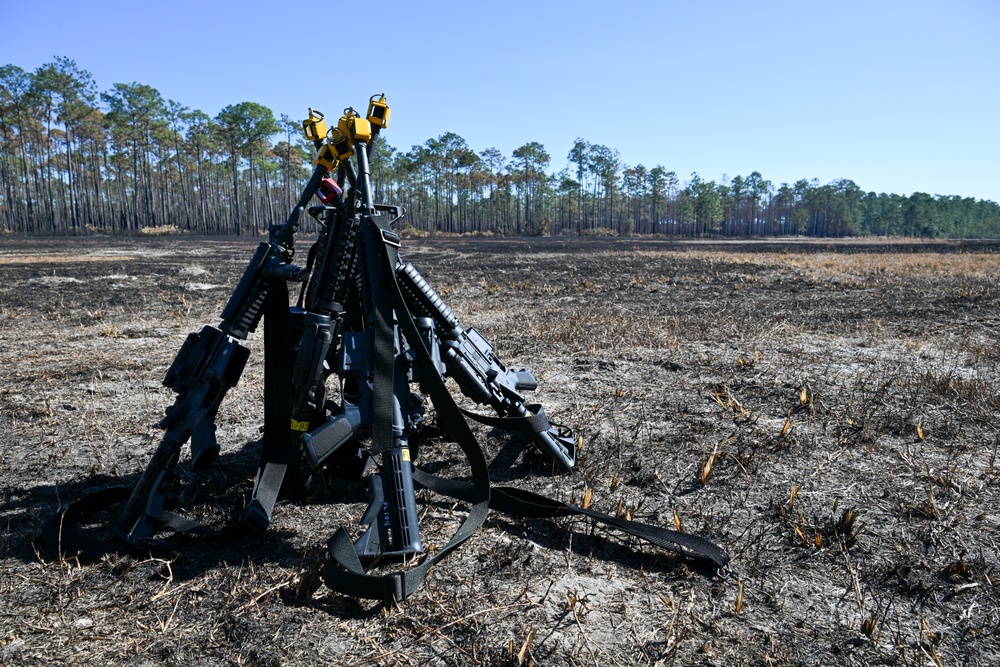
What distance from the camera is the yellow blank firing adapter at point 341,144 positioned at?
3.40 meters

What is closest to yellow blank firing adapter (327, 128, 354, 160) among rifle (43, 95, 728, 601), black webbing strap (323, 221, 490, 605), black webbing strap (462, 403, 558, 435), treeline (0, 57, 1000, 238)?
rifle (43, 95, 728, 601)

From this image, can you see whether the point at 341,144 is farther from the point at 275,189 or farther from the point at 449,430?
the point at 275,189

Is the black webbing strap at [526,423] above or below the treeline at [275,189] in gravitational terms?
below

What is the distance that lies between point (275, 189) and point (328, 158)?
307ft

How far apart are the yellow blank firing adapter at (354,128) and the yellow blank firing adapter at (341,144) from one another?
0.08 feet

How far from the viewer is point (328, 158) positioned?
137 inches

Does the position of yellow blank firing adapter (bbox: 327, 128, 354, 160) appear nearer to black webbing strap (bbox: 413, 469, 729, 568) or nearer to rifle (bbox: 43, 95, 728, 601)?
rifle (bbox: 43, 95, 728, 601)

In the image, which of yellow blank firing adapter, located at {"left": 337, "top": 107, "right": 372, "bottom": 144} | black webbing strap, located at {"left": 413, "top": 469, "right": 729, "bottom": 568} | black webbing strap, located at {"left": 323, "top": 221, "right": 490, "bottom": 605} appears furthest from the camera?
yellow blank firing adapter, located at {"left": 337, "top": 107, "right": 372, "bottom": 144}

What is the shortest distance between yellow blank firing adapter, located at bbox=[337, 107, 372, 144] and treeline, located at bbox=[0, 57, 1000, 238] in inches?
2746

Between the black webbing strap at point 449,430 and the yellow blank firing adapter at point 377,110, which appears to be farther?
the yellow blank firing adapter at point 377,110

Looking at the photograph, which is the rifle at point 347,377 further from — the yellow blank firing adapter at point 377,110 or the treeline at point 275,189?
the treeline at point 275,189

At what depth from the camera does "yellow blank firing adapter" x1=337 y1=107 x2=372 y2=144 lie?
334cm

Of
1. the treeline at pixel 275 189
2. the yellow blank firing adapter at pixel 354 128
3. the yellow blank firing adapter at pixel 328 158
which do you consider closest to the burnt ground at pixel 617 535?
the yellow blank firing adapter at pixel 328 158

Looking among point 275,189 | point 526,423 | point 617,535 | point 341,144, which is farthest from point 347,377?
point 275,189
